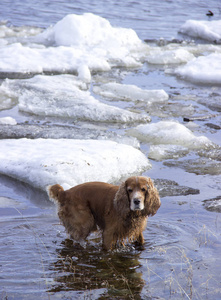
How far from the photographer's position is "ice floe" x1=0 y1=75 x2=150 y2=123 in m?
9.95

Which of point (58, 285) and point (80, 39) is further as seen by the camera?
point (80, 39)

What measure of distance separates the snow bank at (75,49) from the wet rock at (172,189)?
6.91 m

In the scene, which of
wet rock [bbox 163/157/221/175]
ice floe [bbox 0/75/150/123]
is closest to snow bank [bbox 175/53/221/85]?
ice floe [bbox 0/75/150/123]

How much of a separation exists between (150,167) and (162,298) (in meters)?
3.48

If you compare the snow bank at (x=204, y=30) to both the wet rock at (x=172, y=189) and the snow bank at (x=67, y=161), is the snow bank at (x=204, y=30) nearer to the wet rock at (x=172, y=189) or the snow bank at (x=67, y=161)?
the snow bank at (x=67, y=161)

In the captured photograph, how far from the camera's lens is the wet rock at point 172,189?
6605 millimetres

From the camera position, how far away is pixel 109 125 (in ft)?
31.9

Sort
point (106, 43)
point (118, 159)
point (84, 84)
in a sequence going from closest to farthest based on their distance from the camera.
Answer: point (118, 159) < point (84, 84) < point (106, 43)

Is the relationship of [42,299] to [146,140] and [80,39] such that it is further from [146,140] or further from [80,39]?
[80,39]

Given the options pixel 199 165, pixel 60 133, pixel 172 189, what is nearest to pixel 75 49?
pixel 60 133

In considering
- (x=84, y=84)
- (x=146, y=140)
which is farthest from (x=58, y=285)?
(x=84, y=84)

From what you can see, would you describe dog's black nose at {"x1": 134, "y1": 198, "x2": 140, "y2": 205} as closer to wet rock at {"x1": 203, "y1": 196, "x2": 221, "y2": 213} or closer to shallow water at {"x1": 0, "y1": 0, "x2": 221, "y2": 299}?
shallow water at {"x1": 0, "y1": 0, "x2": 221, "y2": 299}

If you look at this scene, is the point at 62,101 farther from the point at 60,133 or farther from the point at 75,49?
the point at 75,49

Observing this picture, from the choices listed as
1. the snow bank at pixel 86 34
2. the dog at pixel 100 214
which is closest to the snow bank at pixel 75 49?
the snow bank at pixel 86 34
